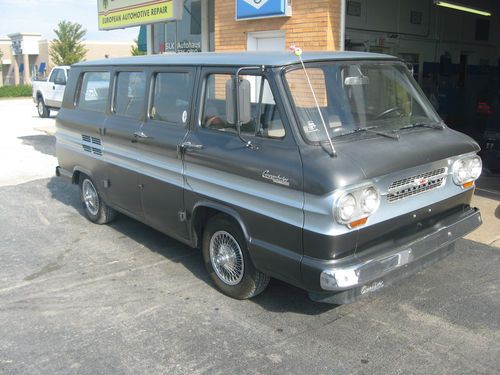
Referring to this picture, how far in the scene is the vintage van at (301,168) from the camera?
3566 millimetres

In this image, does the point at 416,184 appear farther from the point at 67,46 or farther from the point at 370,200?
the point at 67,46

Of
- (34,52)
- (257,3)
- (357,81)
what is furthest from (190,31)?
(34,52)

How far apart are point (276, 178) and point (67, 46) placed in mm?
51588

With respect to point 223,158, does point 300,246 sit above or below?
below

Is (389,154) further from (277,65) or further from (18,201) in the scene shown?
(18,201)

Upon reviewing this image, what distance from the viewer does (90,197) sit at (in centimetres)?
676

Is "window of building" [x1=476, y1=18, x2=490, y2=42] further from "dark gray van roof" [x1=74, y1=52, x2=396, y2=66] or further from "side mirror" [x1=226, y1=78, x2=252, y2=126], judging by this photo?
"side mirror" [x1=226, y1=78, x2=252, y2=126]

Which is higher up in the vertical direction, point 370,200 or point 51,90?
point 51,90

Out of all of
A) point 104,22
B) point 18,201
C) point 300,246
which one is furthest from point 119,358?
point 104,22

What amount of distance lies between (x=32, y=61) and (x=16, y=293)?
193ft

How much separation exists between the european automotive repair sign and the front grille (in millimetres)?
8485

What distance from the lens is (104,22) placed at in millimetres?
14297

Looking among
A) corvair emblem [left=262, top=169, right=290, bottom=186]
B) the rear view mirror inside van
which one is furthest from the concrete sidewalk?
the rear view mirror inside van

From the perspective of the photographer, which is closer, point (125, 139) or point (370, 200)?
point (370, 200)
